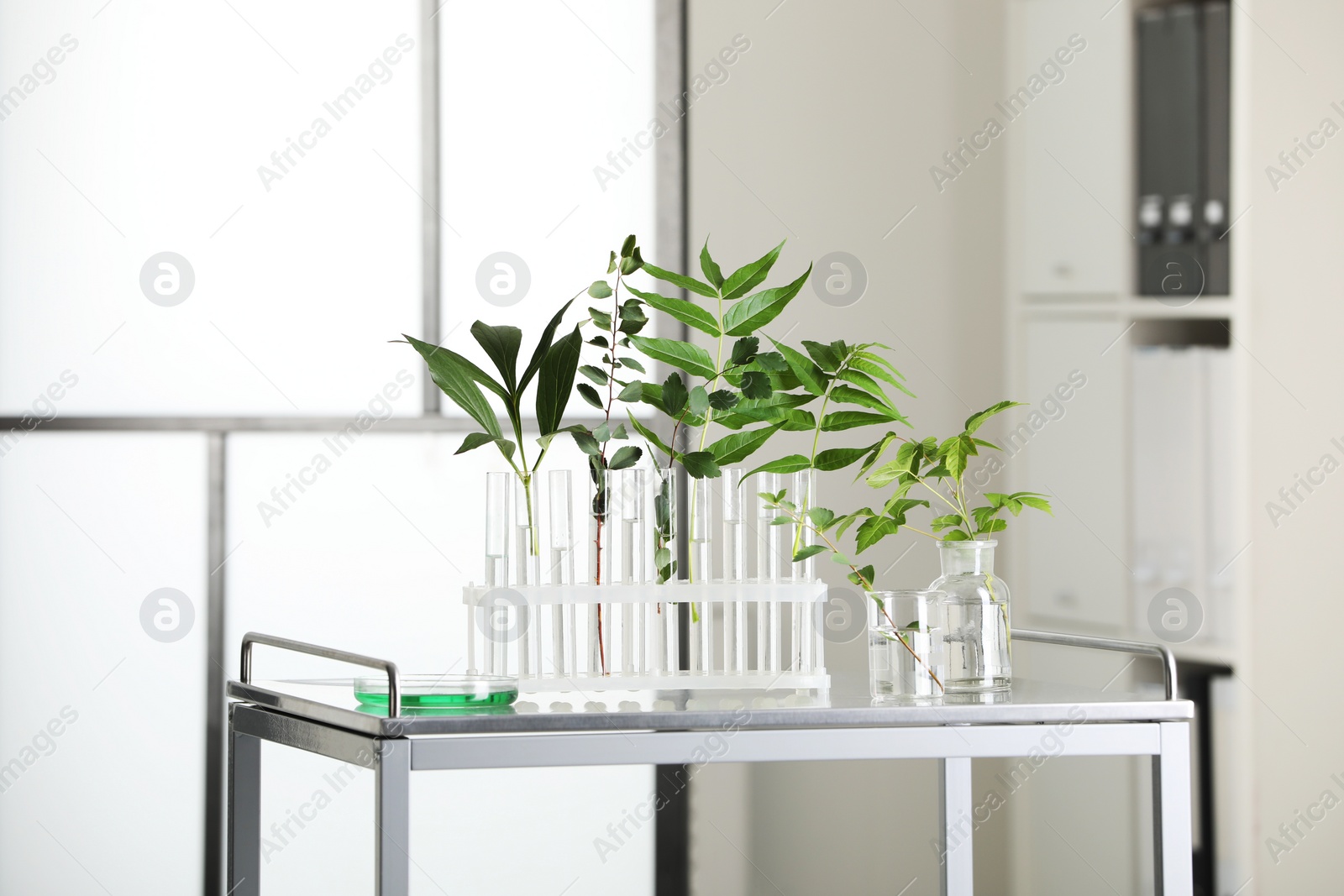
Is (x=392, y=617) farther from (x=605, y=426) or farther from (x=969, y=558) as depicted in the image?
(x=969, y=558)

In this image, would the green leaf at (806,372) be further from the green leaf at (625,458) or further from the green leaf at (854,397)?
the green leaf at (625,458)

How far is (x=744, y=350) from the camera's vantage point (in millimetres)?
1351

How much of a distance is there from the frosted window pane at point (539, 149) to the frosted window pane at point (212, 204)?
0.28 feet

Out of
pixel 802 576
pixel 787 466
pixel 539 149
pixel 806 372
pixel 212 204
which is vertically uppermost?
pixel 539 149

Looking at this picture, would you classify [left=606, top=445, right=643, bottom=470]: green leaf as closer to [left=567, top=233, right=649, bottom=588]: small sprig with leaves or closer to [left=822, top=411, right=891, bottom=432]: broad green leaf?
[left=567, top=233, right=649, bottom=588]: small sprig with leaves

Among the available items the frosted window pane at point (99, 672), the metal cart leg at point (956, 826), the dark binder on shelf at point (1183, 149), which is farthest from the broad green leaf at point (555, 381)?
the dark binder on shelf at point (1183, 149)

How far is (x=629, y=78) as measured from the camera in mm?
2596

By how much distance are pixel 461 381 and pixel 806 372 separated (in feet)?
1.20

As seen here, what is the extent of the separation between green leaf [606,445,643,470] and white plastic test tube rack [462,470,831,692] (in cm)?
1

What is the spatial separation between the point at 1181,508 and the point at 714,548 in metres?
0.91

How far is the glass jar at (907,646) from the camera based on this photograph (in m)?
1.26

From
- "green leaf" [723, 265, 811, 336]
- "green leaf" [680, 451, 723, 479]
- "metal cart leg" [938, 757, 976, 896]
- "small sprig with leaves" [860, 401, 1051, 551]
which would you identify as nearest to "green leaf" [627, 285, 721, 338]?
"green leaf" [723, 265, 811, 336]

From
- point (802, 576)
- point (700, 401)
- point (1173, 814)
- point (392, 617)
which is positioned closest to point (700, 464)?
point (700, 401)

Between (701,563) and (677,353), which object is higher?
(677,353)
